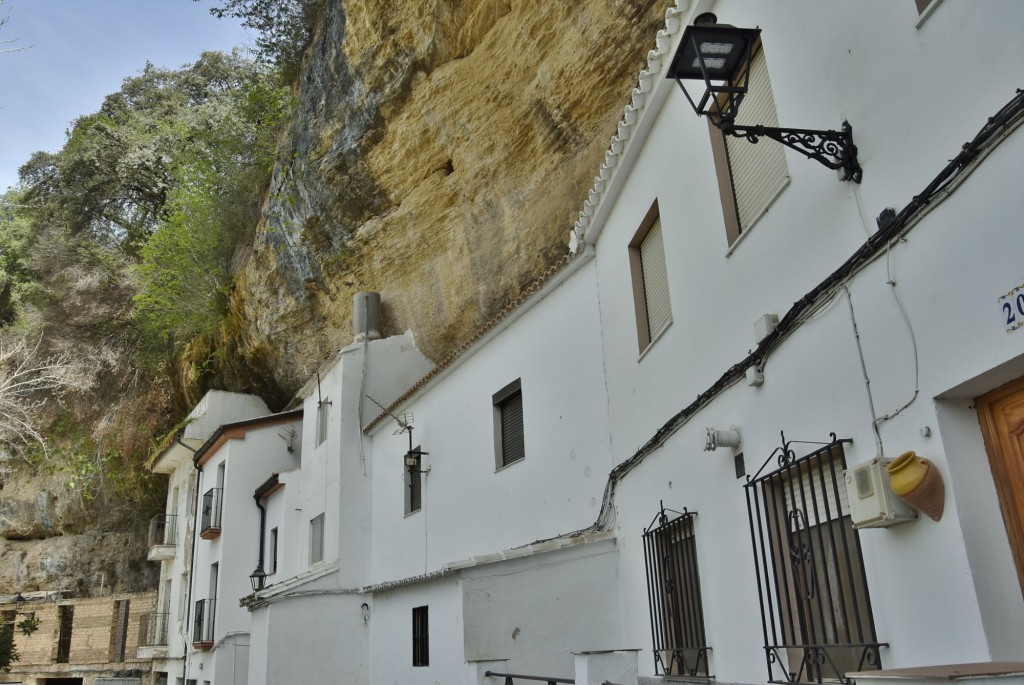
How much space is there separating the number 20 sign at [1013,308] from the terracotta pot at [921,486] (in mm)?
728

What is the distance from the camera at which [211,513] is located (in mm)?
21094

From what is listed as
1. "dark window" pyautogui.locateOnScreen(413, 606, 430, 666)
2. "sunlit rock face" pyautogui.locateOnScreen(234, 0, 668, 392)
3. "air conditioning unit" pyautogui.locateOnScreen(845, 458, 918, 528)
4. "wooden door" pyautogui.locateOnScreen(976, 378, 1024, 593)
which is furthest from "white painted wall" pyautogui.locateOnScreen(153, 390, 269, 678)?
→ "wooden door" pyautogui.locateOnScreen(976, 378, 1024, 593)

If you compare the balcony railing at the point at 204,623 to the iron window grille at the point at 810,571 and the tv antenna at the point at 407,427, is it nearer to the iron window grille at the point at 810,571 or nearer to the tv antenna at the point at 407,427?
the tv antenna at the point at 407,427

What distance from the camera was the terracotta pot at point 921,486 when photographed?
3727 millimetres

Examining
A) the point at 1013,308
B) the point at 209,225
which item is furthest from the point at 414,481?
the point at 209,225

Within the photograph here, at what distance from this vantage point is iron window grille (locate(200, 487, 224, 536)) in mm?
20562

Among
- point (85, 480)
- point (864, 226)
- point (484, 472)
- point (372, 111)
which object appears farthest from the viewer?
point (85, 480)

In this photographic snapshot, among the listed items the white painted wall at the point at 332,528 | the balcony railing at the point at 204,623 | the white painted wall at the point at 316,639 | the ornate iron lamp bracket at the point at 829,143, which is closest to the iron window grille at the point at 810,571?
the ornate iron lamp bracket at the point at 829,143

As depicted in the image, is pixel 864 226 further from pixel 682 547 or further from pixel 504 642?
pixel 504 642

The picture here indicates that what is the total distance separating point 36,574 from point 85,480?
446 centimetres

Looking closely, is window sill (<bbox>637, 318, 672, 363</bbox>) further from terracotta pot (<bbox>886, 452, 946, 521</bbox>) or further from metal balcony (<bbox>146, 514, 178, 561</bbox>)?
metal balcony (<bbox>146, 514, 178, 561</bbox>)

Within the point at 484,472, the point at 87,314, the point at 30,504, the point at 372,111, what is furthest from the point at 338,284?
the point at 30,504

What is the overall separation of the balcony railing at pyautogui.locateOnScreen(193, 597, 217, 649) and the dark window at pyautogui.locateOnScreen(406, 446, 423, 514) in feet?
26.0

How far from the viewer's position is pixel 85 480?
90.8 ft
